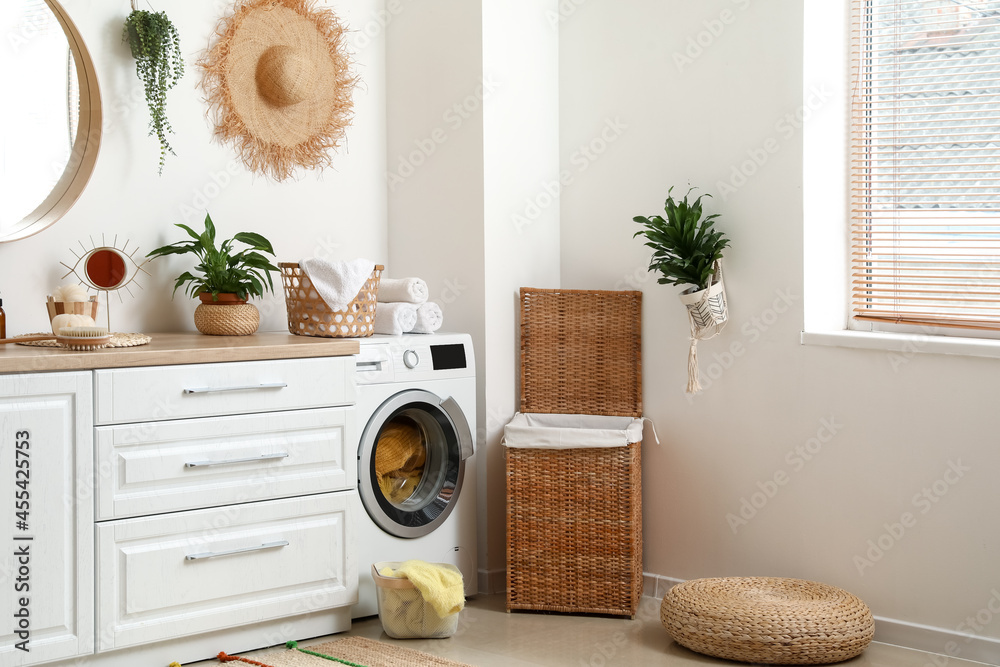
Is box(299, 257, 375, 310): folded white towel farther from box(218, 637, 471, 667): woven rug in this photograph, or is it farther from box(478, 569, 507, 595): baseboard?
box(478, 569, 507, 595): baseboard

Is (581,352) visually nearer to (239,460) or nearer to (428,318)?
(428,318)

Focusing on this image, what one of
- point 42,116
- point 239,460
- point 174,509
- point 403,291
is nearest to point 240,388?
point 239,460

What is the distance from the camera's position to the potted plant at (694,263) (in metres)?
2.93

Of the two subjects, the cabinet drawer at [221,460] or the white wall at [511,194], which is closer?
the cabinet drawer at [221,460]

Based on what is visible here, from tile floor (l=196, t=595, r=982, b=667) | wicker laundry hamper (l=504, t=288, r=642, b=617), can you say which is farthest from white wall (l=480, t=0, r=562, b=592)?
tile floor (l=196, t=595, r=982, b=667)

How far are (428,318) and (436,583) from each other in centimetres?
86

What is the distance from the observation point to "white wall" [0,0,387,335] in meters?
2.78

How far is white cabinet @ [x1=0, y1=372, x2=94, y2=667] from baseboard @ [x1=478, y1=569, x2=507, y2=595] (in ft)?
4.38

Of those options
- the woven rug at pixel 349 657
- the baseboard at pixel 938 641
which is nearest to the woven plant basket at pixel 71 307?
the woven rug at pixel 349 657

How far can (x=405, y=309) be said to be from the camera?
304 cm

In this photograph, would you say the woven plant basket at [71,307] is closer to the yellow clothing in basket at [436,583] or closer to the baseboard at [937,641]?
the yellow clothing in basket at [436,583]

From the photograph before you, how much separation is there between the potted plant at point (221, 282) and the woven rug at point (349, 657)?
94 centimetres

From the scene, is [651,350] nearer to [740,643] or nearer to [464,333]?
[464,333]

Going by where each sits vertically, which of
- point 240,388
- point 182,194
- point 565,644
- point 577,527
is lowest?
point 565,644
